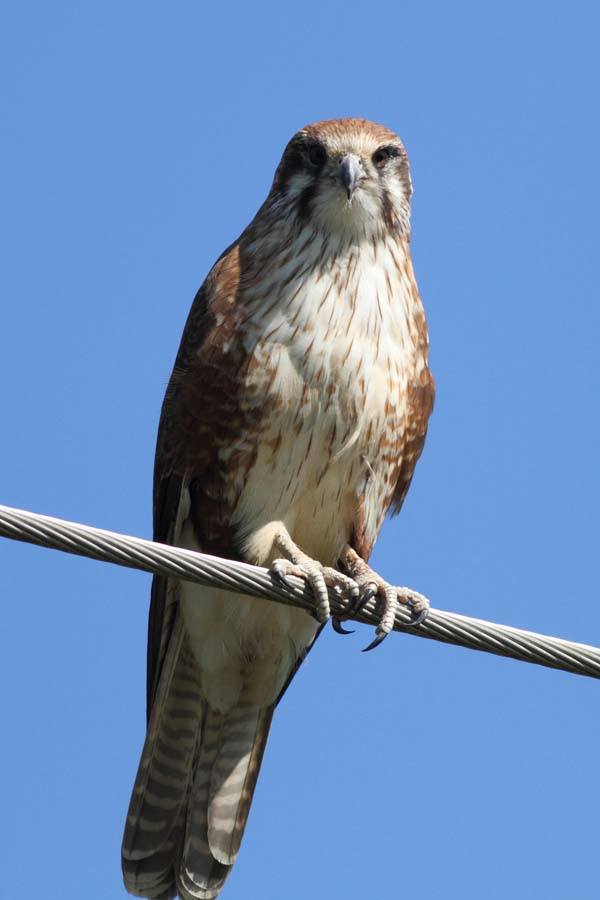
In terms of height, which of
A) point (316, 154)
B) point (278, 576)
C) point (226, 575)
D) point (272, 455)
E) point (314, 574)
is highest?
point (316, 154)

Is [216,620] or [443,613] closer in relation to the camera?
[443,613]

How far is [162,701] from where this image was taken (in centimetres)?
584

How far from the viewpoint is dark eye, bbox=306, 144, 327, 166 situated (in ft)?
18.0

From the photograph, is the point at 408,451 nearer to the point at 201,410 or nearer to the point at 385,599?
the point at 385,599

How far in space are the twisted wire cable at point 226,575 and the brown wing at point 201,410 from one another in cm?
103

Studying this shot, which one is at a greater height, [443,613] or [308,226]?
[308,226]

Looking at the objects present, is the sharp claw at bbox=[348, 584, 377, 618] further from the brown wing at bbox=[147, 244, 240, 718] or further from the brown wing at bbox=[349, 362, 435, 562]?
the brown wing at bbox=[147, 244, 240, 718]

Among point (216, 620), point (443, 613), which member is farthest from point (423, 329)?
point (443, 613)

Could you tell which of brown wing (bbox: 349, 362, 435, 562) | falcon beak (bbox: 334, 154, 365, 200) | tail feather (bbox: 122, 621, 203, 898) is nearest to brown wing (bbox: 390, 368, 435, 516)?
brown wing (bbox: 349, 362, 435, 562)

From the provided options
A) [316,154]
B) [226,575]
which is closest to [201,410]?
[316,154]

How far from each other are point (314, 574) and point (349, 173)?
1417 millimetres

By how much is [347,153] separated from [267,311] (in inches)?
26.2

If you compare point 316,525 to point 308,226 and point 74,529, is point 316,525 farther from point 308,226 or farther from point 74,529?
point 74,529

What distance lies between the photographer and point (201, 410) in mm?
5207
